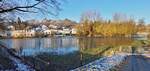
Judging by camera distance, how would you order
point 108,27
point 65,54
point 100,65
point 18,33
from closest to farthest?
1. point 100,65
2. point 65,54
3. point 18,33
4. point 108,27

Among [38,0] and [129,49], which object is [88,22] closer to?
[129,49]

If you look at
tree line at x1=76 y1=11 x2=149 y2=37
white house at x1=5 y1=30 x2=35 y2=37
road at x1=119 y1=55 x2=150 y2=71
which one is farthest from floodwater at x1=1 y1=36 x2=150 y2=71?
tree line at x1=76 y1=11 x2=149 y2=37

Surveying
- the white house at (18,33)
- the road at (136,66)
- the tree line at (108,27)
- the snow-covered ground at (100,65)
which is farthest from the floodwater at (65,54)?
the tree line at (108,27)

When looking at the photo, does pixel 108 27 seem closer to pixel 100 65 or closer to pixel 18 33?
pixel 18 33

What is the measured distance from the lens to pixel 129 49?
134ft

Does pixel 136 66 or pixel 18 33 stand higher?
pixel 18 33

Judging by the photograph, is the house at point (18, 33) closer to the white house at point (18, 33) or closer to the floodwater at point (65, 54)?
the white house at point (18, 33)

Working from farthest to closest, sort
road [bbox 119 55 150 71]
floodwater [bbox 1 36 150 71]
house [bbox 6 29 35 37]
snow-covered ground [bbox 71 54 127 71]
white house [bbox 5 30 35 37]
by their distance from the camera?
1. house [bbox 6 29 35 37]
2. white house [bbox 5 30 35 37]
3. floodwater [bbox 1 36 150 71]
4. road [bbox 119 55 150 71]
5. snow-covered ground [bbox 71 54 127 71]

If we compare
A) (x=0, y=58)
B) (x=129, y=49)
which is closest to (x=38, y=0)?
(x=0, y=58)

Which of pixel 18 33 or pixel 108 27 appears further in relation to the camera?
pixel 108 27

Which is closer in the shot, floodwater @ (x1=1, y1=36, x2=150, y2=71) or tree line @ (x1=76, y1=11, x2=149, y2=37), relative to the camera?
floodwater @ (x1=1, y1=36, x2=150, y2=71)

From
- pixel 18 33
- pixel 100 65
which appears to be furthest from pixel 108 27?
pixel 100 65

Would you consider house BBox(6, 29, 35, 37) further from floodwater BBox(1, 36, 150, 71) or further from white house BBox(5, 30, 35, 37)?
floodwater BBox(1, 36, 150, 71)

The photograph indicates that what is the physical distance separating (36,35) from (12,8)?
3836 inches
